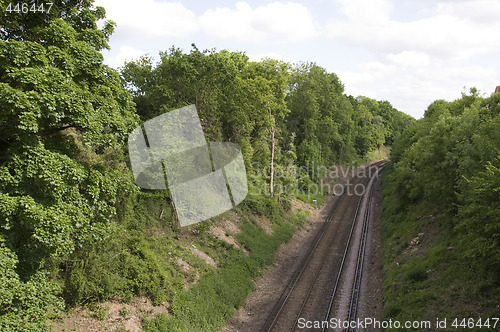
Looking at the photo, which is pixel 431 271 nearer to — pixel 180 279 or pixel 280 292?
pixel 280 292

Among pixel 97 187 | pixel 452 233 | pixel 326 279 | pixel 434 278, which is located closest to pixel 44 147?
pixel 97 187

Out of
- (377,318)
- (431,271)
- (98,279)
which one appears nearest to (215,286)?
(98,279)

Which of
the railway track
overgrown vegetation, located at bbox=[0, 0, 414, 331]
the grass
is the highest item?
overgrown vegetation, located at bbox=[0, 0, 414, 331]

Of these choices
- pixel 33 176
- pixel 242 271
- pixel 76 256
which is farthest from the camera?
pixel 242 271

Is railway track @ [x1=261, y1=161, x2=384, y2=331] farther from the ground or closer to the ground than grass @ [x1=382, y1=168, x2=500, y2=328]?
closer to the ground

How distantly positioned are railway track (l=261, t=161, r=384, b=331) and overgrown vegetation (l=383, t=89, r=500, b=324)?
2.18 metres

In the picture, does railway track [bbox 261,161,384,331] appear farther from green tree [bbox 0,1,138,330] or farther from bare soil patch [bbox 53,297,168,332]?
green tree [bbox 0,1,138,330]

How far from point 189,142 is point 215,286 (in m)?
8.55

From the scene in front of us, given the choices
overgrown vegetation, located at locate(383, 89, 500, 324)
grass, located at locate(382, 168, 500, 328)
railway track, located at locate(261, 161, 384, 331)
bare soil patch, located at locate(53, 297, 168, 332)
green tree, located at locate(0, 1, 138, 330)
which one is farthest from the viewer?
railway track, located at locate(261, 161, 384, 331)

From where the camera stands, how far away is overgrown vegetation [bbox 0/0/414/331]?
865cm

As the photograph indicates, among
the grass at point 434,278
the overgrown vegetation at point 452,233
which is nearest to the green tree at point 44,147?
the overgrown vegetation at point 452,233

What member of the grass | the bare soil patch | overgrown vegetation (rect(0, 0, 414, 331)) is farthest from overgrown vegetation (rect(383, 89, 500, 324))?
the bare soil patch

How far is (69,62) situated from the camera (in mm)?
9773

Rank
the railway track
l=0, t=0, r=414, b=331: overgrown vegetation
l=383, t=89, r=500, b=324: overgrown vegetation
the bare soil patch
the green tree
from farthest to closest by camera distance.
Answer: the railway track → l=383, t=89, r=500, b=324: overgrown vegetation → the bare soil patch → l=0, t=0, r=414, b=331: overgrown vegetation → the green tree
